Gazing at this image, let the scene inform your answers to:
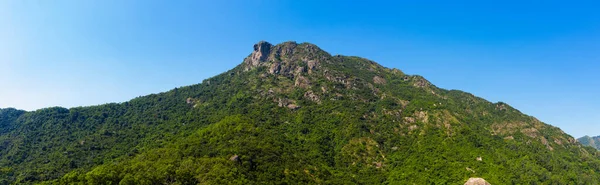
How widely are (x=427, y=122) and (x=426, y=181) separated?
49.9 meters

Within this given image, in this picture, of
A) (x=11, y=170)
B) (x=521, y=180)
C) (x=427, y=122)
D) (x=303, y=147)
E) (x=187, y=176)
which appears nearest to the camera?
(x=187, y=176)

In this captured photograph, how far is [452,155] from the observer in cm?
14450

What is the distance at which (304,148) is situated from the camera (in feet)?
514

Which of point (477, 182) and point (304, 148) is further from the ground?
point (304, 148)

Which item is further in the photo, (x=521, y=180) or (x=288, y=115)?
(x=288, y=115)

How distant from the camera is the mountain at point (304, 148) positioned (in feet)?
387

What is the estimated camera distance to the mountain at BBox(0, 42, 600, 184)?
387 feet

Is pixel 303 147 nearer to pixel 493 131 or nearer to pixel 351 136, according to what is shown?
pixel 351 136

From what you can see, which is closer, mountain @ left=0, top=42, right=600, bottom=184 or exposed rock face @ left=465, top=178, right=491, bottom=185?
exposed rock face @ left=465, top=178, right=491, bottom=185

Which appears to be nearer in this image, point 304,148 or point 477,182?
point 477,182

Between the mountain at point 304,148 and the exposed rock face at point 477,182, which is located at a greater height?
the mountain at point 304,148

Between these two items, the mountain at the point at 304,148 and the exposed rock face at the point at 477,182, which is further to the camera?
the mountain at the point at 304,148

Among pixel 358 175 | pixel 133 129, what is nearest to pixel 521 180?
pixel 358 175

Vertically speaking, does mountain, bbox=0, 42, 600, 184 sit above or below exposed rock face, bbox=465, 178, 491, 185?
above
